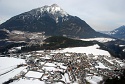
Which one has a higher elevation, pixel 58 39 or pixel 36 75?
pixel 58 39

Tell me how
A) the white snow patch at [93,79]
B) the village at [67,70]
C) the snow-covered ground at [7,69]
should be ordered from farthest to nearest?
the snow-covered ground at [7,69], the village at [67,70], the white snow patch at [93,79]

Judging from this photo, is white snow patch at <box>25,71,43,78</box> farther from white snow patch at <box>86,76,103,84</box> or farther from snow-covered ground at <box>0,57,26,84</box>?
white snow patch at <box>86,76,103,84</box>

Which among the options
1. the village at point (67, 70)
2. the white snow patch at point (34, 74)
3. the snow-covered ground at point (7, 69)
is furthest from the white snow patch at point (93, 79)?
the snow-covered ground at point (7, 69)

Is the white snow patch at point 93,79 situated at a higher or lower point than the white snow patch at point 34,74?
lower

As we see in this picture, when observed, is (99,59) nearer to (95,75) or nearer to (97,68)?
(97,68)

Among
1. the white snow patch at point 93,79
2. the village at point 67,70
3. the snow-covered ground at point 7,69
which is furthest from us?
the snow-covered ground at point 7,69

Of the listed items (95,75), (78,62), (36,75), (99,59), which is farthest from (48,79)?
(99,59)

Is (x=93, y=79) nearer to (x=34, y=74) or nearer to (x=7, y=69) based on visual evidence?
(x=34, y=74)

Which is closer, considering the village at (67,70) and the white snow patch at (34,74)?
the village at (67,70)

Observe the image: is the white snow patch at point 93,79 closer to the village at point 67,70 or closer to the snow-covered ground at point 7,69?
the village at point 67,70

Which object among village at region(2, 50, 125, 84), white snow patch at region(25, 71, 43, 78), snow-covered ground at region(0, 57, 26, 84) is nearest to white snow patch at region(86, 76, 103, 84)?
village at region(2, 50, 125, 84)

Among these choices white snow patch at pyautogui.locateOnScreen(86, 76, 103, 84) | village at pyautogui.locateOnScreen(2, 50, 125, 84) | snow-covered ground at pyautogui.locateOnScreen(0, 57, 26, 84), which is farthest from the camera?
snow-covered ground at pyautogui.locateOnScreen(0, 57, 26, 84)
